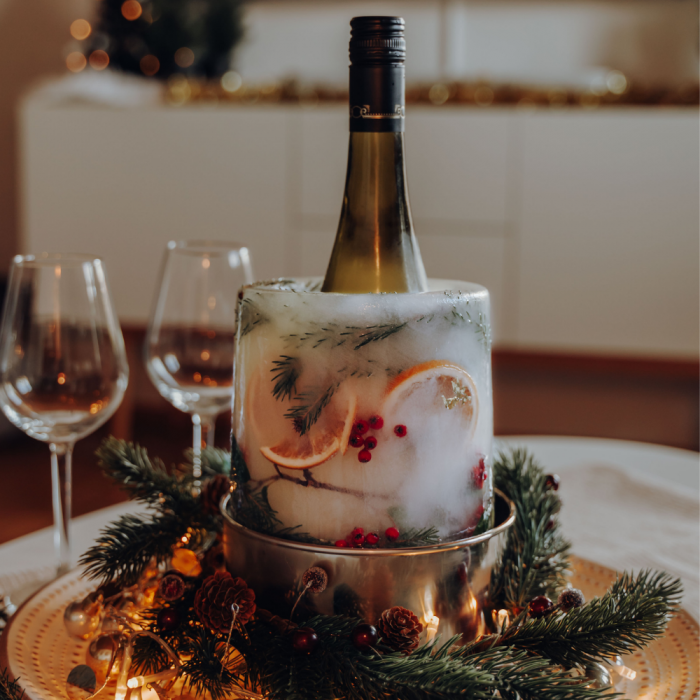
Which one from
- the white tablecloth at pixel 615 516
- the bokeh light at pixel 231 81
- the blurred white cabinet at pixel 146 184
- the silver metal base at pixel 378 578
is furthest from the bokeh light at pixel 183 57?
the silver metal base at pixel 378 578

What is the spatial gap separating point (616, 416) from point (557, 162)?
79cm

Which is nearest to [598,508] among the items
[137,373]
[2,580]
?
[2,580]

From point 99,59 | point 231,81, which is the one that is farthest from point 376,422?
point 99,59

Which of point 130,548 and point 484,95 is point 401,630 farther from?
point 484,95

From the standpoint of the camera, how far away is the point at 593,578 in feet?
1.61

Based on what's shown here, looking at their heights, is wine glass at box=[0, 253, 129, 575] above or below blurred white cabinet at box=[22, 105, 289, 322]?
below

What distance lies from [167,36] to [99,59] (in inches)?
8.7

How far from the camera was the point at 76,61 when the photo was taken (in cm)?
237

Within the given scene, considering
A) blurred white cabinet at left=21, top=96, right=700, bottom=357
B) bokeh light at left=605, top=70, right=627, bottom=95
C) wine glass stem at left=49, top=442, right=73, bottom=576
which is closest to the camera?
wine glass stem at left=49, top=442, right=73, bottom=576

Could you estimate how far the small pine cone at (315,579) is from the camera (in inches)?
14.1

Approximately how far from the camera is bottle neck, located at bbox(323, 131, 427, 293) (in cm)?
42

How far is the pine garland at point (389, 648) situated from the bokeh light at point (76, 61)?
2175mm

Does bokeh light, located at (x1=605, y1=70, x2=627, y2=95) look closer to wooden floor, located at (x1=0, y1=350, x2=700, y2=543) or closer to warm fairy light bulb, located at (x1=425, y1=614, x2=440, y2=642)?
wooden floor, located at (x1=0, y1=350, x2=700, y2=543)

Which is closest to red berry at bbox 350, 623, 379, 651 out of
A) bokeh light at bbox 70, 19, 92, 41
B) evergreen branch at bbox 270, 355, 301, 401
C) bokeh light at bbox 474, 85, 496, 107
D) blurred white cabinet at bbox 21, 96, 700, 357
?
evergreen branch at bbox 270, 355, 301, 401
